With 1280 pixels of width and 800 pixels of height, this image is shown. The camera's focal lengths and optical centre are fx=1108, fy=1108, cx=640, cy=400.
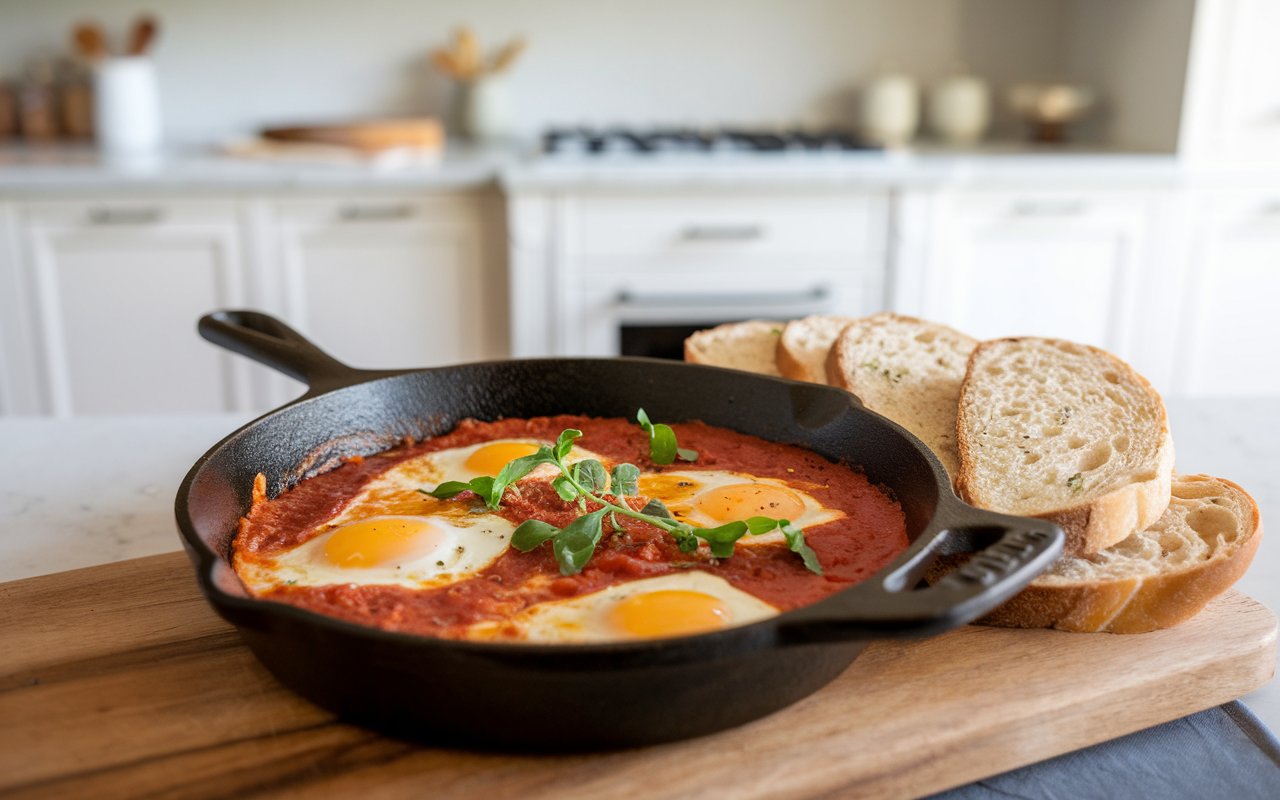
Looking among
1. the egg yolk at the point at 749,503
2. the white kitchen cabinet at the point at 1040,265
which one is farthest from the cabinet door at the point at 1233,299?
the egg yolk at the point at 749,503

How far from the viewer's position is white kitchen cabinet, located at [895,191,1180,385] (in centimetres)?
354

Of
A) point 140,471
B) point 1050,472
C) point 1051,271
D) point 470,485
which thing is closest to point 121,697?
point 470,485

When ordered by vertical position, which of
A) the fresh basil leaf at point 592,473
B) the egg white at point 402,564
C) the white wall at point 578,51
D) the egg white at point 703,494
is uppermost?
the white wall at point 578,51

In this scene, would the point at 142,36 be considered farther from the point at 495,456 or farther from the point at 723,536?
the point at 723,536

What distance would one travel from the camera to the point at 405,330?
3574 millimetres

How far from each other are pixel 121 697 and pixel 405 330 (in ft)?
8.86

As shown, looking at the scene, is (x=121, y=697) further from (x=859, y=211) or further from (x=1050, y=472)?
(x=859, y=211)

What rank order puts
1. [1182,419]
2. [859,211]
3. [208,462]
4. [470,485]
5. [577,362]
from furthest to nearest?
1. [859,211]
2. [1182,419]
3. [577,362]
4. [470,485]
5. [208,462]

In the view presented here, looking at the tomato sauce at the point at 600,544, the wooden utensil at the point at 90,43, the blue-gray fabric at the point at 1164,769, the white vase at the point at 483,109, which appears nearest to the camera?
the blue-gray fabric at the point at 1164,769

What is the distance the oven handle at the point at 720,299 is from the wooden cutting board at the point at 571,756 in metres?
2.42

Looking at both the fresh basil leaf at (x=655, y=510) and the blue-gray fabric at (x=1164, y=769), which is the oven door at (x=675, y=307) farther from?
the blue-gray fabric at (x=1164, y=769)

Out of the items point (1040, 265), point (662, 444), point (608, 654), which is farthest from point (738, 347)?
point (1040, 265)

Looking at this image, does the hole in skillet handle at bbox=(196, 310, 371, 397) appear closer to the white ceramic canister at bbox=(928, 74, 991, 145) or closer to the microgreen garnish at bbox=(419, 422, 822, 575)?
the microgreen garnish at bbox=(419, 422, 822, 575)

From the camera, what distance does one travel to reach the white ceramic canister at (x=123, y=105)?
12.4 ft
